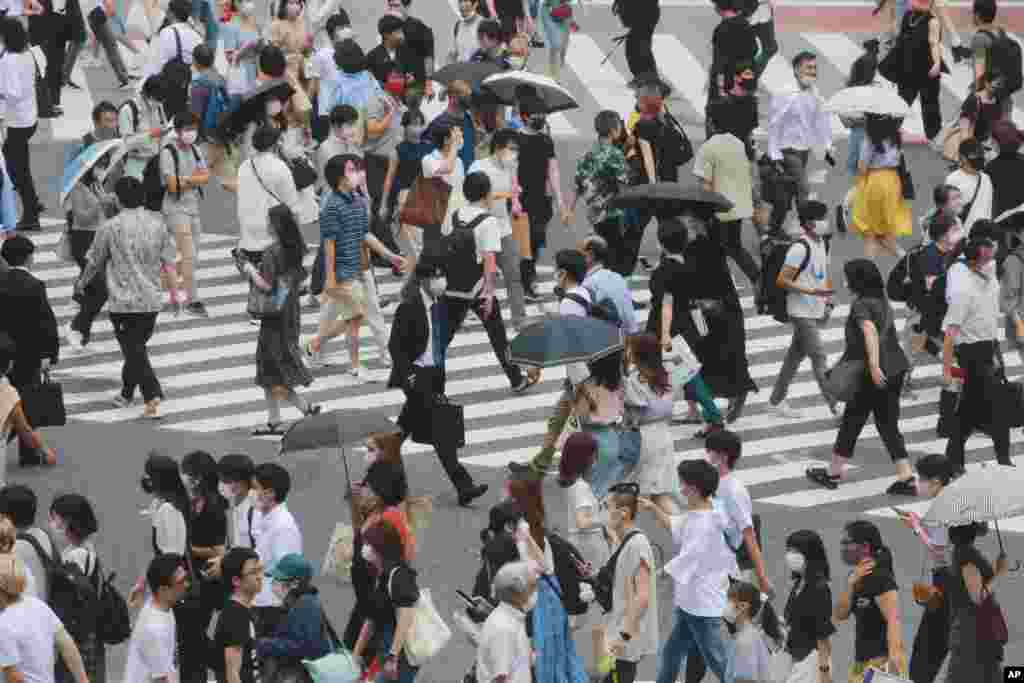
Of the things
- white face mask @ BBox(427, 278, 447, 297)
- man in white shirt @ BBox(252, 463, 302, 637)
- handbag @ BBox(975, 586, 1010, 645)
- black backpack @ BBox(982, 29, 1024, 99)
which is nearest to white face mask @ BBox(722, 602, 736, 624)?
handbag @ BBox(975, 586, 1010, 645)

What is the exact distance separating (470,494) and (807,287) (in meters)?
3.43

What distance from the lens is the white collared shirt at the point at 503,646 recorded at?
52.9 feet

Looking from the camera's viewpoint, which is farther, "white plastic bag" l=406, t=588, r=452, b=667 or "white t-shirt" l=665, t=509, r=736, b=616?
"white t-shirt" l=665, t=509, r=736, b=616

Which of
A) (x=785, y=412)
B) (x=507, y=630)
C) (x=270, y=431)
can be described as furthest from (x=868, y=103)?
(x=507, y=630)

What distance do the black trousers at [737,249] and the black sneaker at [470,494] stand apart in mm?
5321

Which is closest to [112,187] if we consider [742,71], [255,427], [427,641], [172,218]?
[172,218]

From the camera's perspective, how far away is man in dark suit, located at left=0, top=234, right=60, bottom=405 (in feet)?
72.7

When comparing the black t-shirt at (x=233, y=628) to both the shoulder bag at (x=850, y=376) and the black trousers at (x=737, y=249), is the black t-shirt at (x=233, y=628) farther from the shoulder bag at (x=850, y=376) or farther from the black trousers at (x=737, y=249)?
the black trousers at (x=737, y=249)

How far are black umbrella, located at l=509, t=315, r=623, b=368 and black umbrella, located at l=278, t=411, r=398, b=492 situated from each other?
2.08 metres

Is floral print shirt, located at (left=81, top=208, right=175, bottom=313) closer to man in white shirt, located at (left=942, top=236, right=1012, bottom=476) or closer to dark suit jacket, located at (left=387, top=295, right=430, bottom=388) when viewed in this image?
dark suit jacket, located at (left=387, top=295, right=430, bottom=388)

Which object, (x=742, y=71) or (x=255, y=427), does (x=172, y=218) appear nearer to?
(x=255, y=427)

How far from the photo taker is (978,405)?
22.8m

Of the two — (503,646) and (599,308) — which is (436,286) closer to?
(599,308)

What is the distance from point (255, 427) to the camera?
23.7 meters
